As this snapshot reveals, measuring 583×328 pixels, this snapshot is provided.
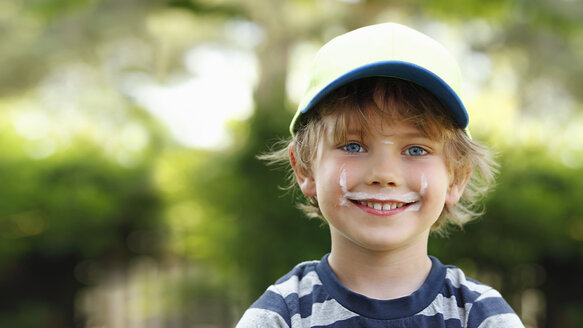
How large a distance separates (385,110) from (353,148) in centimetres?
13

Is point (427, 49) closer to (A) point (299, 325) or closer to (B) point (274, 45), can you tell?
(A) point (299, 325)

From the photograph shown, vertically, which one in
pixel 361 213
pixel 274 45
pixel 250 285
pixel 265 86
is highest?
pixel 274 45

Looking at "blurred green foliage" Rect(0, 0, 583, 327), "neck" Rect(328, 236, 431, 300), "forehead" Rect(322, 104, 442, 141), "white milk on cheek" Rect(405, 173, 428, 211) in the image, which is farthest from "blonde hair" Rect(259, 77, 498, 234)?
"blurred green foliage" Rect(0, 0, 583, 327)

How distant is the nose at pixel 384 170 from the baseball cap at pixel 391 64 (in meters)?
0.21

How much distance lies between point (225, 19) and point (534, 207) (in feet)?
13.5

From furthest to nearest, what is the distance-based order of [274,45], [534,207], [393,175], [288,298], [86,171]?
1. [274,45]
2. [86,171]
3. [534,207]
4. [288,298]
5. [393,175]

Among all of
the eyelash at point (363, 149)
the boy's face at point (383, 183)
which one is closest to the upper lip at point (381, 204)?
the boy's face at point (383, 183)

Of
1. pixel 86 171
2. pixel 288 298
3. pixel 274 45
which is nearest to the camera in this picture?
pixel 288 298

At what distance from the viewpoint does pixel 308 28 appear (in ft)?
25.4

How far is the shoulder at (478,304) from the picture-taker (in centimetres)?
158

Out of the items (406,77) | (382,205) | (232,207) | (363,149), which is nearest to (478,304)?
(382,205)

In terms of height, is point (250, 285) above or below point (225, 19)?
below

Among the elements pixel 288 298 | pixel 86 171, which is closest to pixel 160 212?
pixel 86 171

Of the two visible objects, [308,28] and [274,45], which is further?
[308,28]
